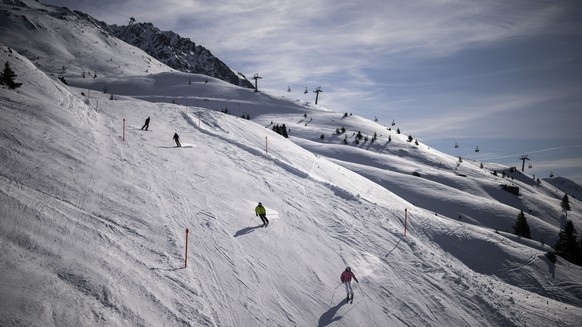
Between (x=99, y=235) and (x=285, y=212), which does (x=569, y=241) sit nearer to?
(x=285, y=212)

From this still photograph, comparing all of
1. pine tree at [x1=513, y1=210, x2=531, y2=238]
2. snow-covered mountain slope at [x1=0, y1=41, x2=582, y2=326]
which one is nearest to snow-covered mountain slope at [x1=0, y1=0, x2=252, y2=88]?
snow-covered mountain slope at [x1=0, y1=41, x2=582, y2=326]

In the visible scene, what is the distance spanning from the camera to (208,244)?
41.2 feet

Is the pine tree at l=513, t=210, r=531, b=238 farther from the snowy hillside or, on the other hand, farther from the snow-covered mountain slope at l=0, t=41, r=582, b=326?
the snow-covered mountain slope at l=0, t=41, r=582, b=326

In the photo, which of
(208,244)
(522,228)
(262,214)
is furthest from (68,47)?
(522,228)

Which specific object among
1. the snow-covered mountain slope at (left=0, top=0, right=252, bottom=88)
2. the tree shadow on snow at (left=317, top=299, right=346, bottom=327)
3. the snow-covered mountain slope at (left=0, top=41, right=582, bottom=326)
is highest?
the snow-covered mountain slope at (left=0, top=0, right=252, bottom=88)

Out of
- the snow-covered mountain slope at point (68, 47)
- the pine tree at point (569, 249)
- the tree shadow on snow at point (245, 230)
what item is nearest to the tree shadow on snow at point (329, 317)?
the tree shadow on snow at point (245, 230)

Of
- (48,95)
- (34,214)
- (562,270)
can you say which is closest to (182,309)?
(34,214)

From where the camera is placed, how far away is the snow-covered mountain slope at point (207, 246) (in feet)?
29.1

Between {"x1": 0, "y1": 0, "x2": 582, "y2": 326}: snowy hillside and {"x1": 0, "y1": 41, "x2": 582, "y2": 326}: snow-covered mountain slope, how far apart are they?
61mm

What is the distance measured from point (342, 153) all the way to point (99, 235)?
47092mm

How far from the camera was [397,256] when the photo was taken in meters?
15.6

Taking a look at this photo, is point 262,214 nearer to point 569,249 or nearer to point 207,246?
point 207,246

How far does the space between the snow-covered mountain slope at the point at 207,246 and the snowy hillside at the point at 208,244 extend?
0.06 m

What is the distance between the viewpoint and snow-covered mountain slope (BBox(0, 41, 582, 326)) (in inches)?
350
